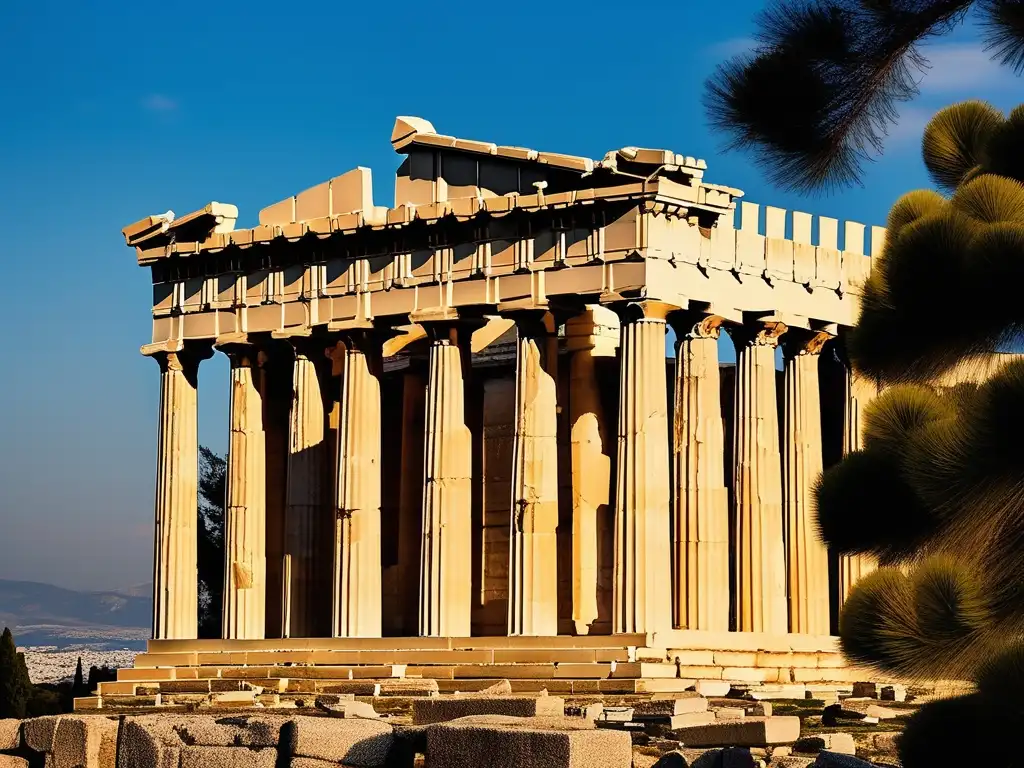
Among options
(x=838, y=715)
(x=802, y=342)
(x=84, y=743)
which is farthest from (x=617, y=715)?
(x=802, y=342)

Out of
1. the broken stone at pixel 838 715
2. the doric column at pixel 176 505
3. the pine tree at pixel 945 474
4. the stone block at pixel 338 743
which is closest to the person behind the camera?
the pine tree at pixel 945 474

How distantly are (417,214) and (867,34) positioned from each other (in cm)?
2850

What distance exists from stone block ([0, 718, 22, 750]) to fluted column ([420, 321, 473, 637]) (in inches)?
639

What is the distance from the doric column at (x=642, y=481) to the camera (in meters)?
49.8

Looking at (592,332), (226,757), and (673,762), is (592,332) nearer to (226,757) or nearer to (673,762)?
(226,757)

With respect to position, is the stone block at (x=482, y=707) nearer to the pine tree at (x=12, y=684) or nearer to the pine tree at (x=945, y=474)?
the pine tree at (x=945, y=474)

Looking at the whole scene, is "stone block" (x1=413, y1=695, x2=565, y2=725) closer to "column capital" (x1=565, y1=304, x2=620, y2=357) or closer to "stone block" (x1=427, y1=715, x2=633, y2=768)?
"stone block" (x1=427, y1=715, x2=633, y2=768)

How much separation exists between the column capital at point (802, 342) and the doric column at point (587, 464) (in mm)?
4000

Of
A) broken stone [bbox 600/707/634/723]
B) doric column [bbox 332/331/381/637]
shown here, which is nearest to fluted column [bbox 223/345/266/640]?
doric column [bbox 332/331/381/637]

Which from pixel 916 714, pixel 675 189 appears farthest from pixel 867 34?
pixel 675 189

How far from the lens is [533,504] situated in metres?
51.7

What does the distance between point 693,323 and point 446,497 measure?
6.64m

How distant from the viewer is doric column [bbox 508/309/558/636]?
51.6m

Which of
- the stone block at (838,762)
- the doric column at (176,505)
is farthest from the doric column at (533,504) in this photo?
the stone block at (838,762)
